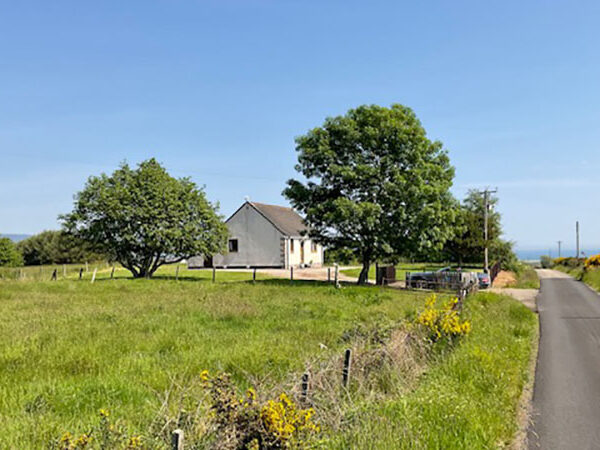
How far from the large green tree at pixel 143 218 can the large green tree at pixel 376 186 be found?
27.5 ft

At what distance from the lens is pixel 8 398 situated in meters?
6.94

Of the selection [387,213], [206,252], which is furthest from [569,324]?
[206,252]

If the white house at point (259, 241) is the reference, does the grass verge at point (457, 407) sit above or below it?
below

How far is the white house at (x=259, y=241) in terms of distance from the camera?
4583cm

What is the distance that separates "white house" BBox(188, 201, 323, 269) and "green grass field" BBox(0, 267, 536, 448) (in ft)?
86.3

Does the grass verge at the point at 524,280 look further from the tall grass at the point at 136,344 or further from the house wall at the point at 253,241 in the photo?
the house wall at the point at 253,241

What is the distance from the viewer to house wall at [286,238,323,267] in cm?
4681

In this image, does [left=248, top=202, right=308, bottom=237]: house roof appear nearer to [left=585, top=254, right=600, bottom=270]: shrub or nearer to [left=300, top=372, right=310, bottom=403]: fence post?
[left=585, top=254, right=600, bottom=270]: shrub

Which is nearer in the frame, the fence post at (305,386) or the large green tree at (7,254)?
the fence post at (305,386)

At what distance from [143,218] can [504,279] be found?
97.4 feet

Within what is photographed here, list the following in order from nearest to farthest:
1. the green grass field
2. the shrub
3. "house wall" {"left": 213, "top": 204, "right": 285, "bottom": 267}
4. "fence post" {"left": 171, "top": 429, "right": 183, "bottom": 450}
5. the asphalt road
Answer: "fence post" {"left": 171, "top": 429, "right": 183, "bottom": 450} → the green grass field → the asphalt road → the shrub → "house wall" {"left": 213, "top": 204, "right": 285, "bottom": 267}

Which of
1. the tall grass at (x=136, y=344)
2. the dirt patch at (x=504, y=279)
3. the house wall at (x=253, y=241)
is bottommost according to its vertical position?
the dirt patch at (x=504, y=279)

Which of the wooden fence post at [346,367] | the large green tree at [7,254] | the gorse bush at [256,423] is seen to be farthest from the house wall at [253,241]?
the gorse bush at [256,423]

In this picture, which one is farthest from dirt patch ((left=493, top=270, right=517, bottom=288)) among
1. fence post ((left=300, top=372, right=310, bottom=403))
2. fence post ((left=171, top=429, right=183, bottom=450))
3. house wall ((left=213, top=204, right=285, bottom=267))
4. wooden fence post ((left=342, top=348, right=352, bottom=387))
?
fence post ((left=171, top=429, right=183, bottom=450))
